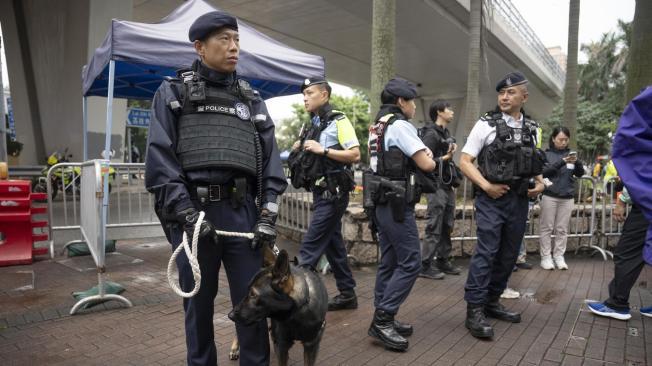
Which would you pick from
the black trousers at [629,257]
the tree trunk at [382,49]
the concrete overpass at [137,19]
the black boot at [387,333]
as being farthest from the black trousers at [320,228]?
the concrete overpass at [137,19]

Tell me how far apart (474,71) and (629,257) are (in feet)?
20.9

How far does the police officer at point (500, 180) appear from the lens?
3.60 meters

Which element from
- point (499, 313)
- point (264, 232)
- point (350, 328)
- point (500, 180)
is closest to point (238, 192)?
point (264, 232)

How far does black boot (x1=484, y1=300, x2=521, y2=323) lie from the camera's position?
3.93m

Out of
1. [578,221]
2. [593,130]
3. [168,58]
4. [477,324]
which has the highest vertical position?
[593,130]

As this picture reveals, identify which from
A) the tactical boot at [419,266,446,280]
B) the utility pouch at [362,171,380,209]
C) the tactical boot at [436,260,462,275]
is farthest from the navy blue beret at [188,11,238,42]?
the tactical boot at [436,260,462,275]

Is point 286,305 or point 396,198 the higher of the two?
point 396,198

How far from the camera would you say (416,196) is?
3.50 metres

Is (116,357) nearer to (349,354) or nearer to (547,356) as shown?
(349,354)

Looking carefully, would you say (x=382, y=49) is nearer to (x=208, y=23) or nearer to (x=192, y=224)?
(x=208, y=23)

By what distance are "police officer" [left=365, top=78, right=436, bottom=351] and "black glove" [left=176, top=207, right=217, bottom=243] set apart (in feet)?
5.51

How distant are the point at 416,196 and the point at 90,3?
1277 centimetres

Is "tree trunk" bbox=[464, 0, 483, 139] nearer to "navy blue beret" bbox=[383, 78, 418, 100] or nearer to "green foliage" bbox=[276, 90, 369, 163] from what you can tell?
"navy blue beret" bbox=[383, 78, 418, 100]

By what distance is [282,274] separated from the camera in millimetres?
2143
